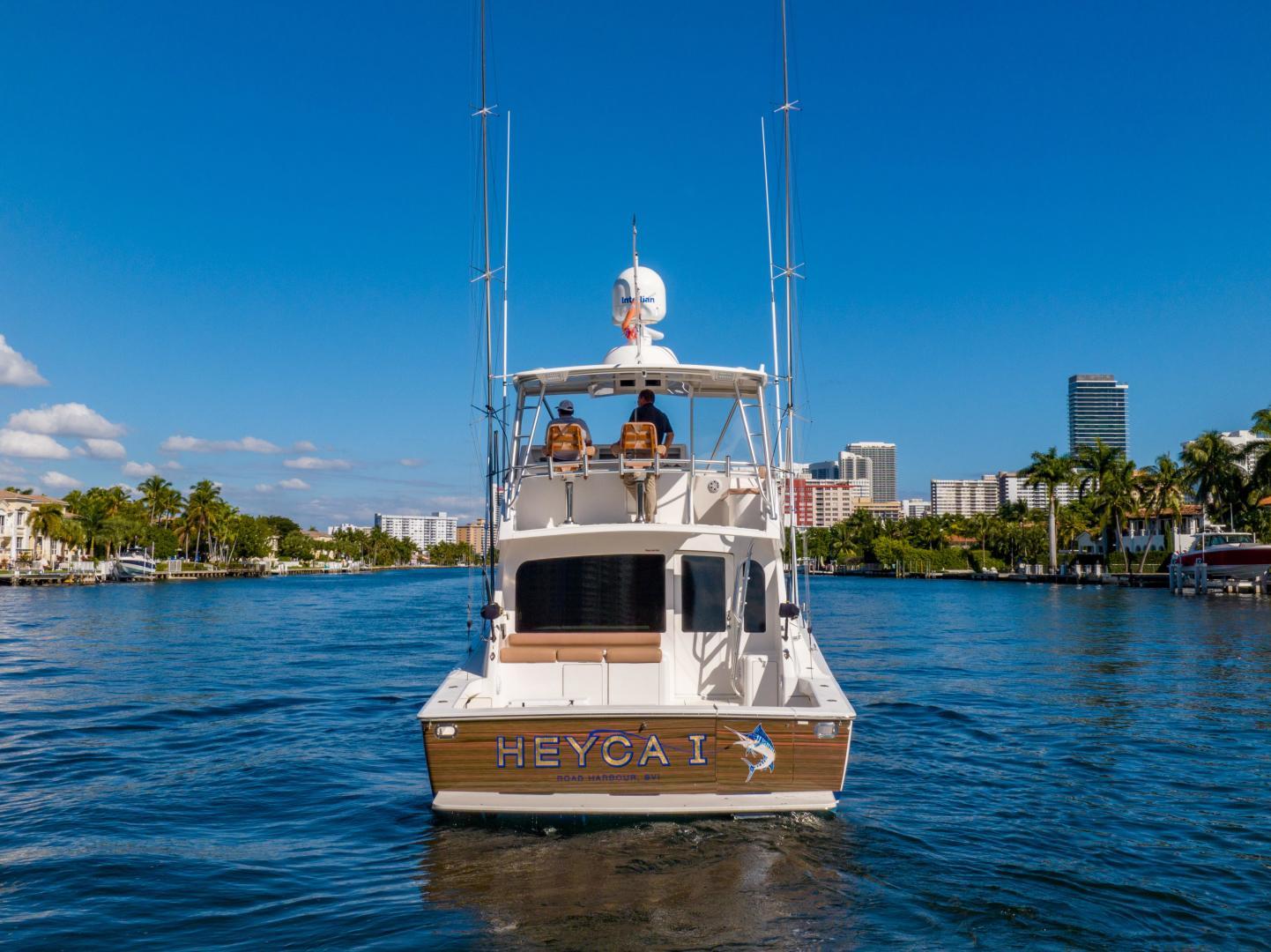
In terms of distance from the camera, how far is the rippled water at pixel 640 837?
663 cm

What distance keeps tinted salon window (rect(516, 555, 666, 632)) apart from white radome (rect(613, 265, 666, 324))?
3434 millimetres

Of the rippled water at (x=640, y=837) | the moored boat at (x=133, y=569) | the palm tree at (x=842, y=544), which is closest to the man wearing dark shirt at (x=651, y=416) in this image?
the rippled water at (x=640, y=837)

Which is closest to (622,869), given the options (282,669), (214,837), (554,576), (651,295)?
(554,576)

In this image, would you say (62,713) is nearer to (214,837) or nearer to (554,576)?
(214,837)

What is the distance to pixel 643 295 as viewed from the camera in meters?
12.0

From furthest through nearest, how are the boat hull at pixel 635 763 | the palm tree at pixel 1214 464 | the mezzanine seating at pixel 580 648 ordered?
the palm tree at pixel 1214 464 → the mezzanine seating at pixel 580 648 → the boat hull at pixel 635 763

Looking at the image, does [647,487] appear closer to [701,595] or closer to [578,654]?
[701,595]

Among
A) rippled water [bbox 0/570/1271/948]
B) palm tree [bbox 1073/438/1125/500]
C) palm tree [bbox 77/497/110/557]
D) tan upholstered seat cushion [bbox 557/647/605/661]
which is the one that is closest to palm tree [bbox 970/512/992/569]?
palm tree [bbox 1073/438/1125/500]

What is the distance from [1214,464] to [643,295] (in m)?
66.7

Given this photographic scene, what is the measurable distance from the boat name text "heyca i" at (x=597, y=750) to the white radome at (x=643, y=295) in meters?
5.79

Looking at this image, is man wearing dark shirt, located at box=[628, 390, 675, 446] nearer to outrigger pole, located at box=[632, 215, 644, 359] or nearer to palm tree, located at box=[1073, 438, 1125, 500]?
outrigger pole, located at box=[632, 215, 644, 359]

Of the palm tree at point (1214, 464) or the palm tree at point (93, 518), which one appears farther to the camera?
the palm tree at point (93, 518)

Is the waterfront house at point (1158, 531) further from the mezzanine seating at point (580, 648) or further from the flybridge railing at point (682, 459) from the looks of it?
the mezzanine seating at point (580, 648)

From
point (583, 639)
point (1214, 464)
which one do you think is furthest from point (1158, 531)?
point (583, 639)
